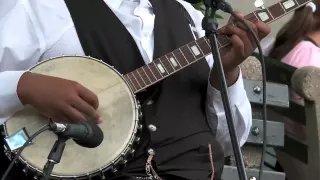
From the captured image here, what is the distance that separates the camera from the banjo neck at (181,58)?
1565 mm

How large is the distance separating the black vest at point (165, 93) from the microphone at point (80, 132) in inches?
16.3

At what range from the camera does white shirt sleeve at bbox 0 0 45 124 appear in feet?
4.95

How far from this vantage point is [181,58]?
162 cm

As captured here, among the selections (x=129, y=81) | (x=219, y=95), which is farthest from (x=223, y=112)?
(x=129, y=81)

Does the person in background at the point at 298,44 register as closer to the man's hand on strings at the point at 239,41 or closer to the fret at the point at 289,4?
the fret at the point at 289,4

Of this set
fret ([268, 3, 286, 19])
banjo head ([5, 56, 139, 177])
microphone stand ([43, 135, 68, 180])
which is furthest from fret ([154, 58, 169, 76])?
microphone stand ([43, 135, 68, 180])

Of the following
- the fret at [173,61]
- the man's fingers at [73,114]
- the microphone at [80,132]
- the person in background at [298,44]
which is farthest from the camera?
the person in background at [298,44]

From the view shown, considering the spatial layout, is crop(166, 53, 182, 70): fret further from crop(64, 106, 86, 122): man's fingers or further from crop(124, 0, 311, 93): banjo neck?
crop(64, 106, 86, 122): man's fingers

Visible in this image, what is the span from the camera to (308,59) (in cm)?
242

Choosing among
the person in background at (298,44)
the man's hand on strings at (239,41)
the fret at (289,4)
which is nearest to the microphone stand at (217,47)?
the man's hand on strings at (239,41)

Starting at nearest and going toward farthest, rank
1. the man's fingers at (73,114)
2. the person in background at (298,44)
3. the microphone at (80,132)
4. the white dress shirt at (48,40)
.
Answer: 1. the microphone at (80,132)
2. the man's fingers at (73,114)
3. the white dress shirt at (48,40)
4. the person in background at (298,44)

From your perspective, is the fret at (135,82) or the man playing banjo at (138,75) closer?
the man playing banjo at (138,75)

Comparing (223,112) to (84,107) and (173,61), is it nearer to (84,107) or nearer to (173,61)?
(173,61)

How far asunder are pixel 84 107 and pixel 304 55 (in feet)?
4.17
